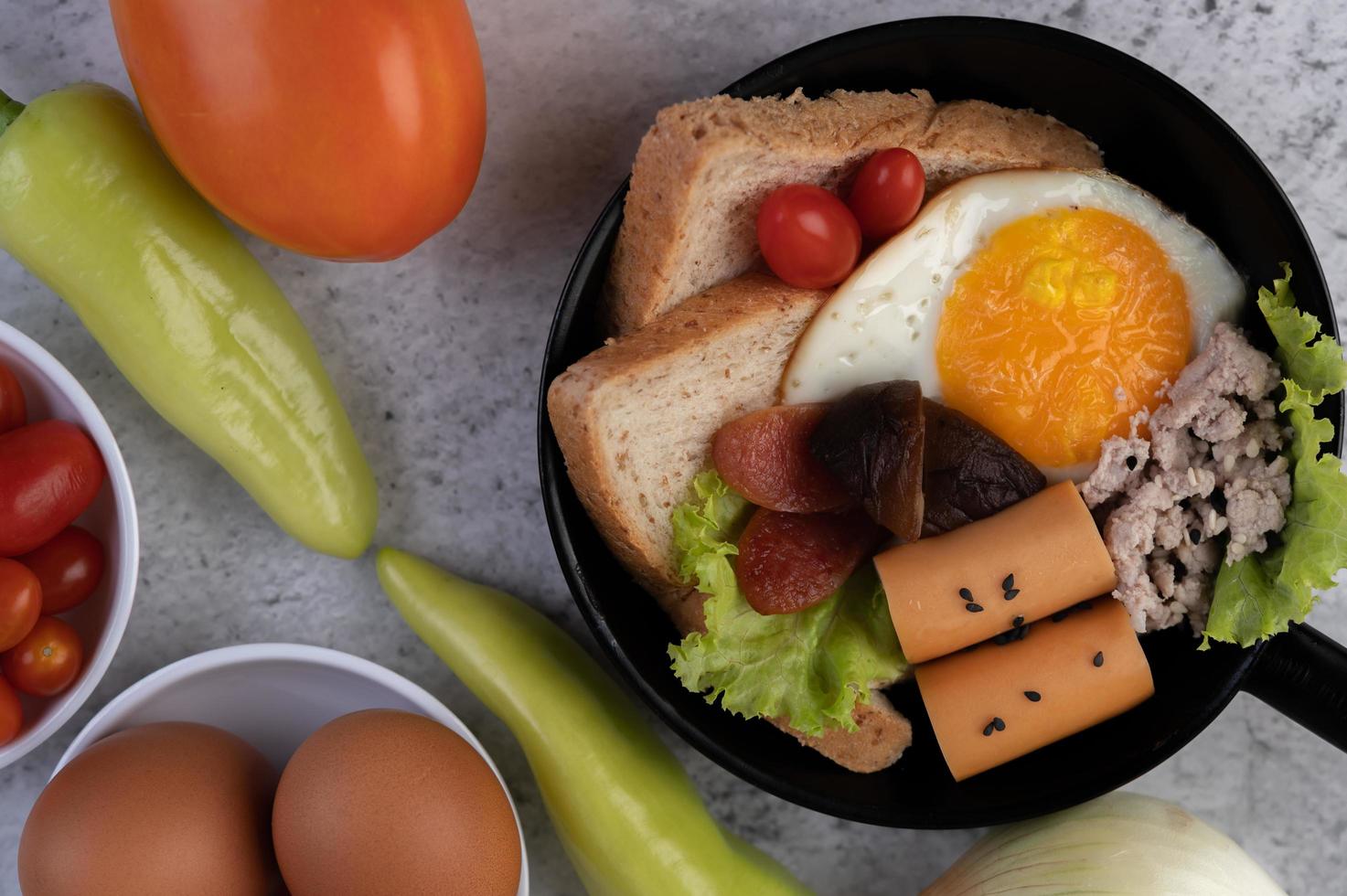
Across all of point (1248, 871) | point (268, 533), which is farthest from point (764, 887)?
point (268, 533)

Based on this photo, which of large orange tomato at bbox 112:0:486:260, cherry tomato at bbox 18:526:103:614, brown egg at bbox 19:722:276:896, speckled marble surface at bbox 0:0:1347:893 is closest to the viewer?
large orange tomato at bbox 112:0:486:260

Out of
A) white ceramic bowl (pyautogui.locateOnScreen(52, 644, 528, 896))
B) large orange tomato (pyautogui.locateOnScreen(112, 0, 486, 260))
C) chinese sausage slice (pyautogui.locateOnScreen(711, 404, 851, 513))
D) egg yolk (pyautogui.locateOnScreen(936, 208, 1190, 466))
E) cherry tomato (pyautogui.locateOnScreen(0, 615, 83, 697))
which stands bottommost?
white ceramic bowl (pyautogui.locateOnScreen(52, 644, 528, 896))

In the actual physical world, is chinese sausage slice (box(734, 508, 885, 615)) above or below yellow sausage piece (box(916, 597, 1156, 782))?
above

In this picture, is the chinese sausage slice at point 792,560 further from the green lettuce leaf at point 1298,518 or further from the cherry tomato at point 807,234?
the green lettuce leaf at point 1298,518

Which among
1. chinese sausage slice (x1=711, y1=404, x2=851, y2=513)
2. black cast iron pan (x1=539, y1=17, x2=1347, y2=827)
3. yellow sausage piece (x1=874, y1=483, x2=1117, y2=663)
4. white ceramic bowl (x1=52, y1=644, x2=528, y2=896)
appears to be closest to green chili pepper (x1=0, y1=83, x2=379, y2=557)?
white ceramic bowl (x1=52, y1=644, x2=528, y2=896)

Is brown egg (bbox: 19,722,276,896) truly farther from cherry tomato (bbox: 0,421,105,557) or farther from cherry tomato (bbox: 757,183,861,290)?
cherry tomato (bbox: 757,183,861,290)

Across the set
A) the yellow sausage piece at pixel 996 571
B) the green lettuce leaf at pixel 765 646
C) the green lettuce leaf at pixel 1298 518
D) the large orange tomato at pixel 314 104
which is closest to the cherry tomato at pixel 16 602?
the large orange tomato at pixel 314 104

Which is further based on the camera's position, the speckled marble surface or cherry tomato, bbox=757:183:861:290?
the speckled marble surface

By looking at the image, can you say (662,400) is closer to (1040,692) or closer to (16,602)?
(1040,692)
